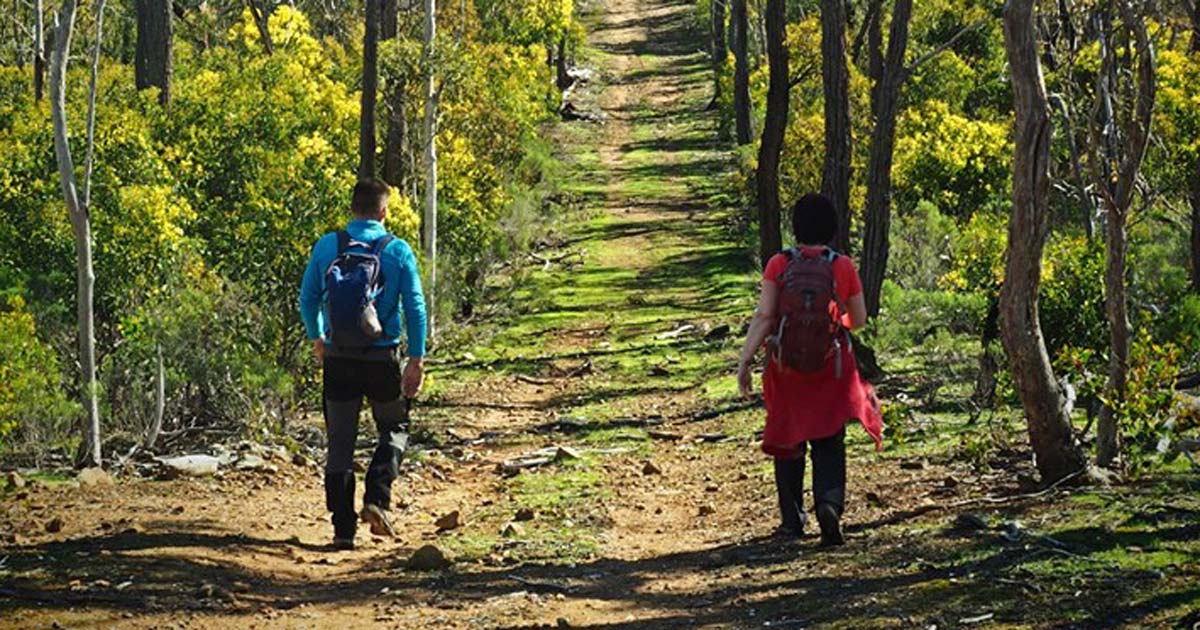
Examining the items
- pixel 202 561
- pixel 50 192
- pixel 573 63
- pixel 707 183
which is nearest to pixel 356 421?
pixel 202 561

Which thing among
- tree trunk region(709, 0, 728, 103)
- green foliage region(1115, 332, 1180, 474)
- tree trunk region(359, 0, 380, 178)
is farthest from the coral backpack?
tree trunk region(709, 0, 728, 103)

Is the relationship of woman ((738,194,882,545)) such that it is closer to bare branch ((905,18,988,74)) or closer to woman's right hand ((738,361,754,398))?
woman's right hand ((738,361,754,398))

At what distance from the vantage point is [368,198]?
8.62 meters

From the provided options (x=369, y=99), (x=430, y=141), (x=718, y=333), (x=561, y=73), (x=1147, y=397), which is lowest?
(x=718, y=333)

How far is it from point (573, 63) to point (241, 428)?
51.9 m

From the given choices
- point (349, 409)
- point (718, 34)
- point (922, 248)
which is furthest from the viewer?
point (718, 34)

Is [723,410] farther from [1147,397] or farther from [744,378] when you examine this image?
[744,378]

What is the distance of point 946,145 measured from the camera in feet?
81.6

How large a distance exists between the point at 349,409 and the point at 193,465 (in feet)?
8.06

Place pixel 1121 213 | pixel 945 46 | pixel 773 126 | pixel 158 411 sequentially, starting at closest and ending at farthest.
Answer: pixel 1121 213
pixel 158 411
pixel 945 46
pixel 773 126

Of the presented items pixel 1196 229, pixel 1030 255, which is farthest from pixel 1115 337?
pixel 1196 229

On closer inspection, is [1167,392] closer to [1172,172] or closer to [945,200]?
[1172,172]

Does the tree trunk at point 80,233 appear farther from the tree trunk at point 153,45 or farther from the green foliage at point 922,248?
the green foliage at point 922,248

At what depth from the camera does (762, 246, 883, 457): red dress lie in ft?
26.0
